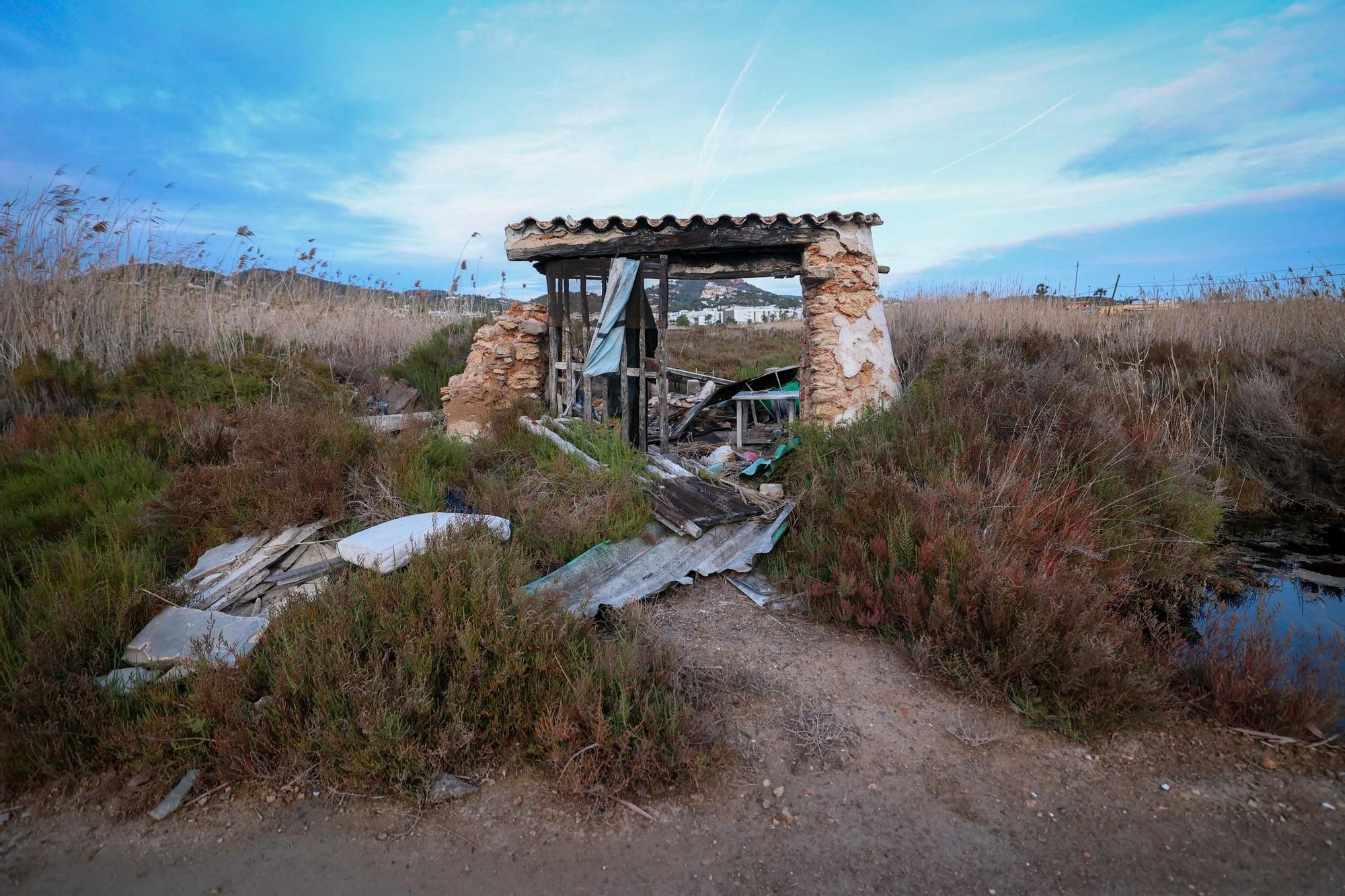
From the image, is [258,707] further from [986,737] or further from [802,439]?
[802,439]

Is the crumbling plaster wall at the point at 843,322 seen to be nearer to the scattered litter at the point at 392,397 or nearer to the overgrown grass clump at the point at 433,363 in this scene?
the overgrown grass clump at the point at 433,363

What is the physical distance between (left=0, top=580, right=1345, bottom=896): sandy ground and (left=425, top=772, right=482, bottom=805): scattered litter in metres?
0.05

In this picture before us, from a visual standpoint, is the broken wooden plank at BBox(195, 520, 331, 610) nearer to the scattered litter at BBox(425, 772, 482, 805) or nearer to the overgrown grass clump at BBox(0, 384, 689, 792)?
the overgrown grass clump at BBox(0, 384, 689, 792)

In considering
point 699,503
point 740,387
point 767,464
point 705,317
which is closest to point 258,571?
point 699,503

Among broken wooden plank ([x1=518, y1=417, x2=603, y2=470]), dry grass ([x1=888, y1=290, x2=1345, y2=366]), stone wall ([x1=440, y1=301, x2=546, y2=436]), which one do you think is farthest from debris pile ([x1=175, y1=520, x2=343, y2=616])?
dry grass ([x1=888, y1=290, x2=1345, y2=366])

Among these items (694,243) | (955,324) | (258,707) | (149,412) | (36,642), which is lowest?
(258,707)

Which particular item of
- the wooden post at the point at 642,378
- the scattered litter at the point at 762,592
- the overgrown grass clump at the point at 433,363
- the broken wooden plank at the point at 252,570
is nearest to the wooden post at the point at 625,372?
the wooden post at the point at 642,378

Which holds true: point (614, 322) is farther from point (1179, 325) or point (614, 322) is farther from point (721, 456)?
point (1179, 325)

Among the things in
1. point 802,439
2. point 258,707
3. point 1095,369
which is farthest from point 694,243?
point 258,707

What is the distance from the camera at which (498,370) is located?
30.5 ft

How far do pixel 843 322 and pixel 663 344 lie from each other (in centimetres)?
221

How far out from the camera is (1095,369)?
850cm

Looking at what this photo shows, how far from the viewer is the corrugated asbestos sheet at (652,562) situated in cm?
457

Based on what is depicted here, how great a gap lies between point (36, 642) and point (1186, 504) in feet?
26.4
